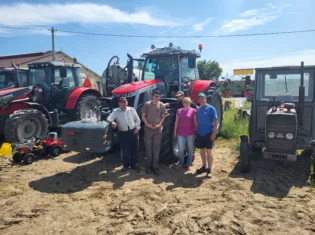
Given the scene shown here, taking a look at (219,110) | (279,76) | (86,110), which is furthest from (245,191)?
(86,110)

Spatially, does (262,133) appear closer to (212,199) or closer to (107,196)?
(212,199)

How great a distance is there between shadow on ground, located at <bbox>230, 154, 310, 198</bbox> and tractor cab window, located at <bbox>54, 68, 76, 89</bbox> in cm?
574

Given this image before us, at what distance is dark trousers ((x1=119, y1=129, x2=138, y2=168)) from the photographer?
204 inches

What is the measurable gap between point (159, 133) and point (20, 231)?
2.74 metres

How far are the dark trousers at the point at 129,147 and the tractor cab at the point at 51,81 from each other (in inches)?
162

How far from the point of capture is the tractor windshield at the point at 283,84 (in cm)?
530

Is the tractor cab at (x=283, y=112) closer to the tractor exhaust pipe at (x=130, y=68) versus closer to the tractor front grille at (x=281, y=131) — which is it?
the tractor front grille at (x=281, y=131)

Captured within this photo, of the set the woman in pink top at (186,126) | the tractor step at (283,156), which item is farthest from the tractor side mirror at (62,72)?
the tractor step at (283,156)

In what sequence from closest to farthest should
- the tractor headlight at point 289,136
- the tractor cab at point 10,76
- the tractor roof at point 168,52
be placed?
the tractor headlight at point 289,136
the tractor roof at point 168,52
the tractor cab at point 10,76

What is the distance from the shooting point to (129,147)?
529 centimetres

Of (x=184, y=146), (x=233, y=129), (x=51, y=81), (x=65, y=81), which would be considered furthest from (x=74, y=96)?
(x=233, y=129)

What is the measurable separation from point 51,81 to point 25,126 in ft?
6.05

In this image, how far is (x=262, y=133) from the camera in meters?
5.64

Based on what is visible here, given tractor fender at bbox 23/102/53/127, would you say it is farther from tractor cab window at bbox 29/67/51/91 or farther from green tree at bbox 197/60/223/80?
green tree at bbox 197/60/223/80
